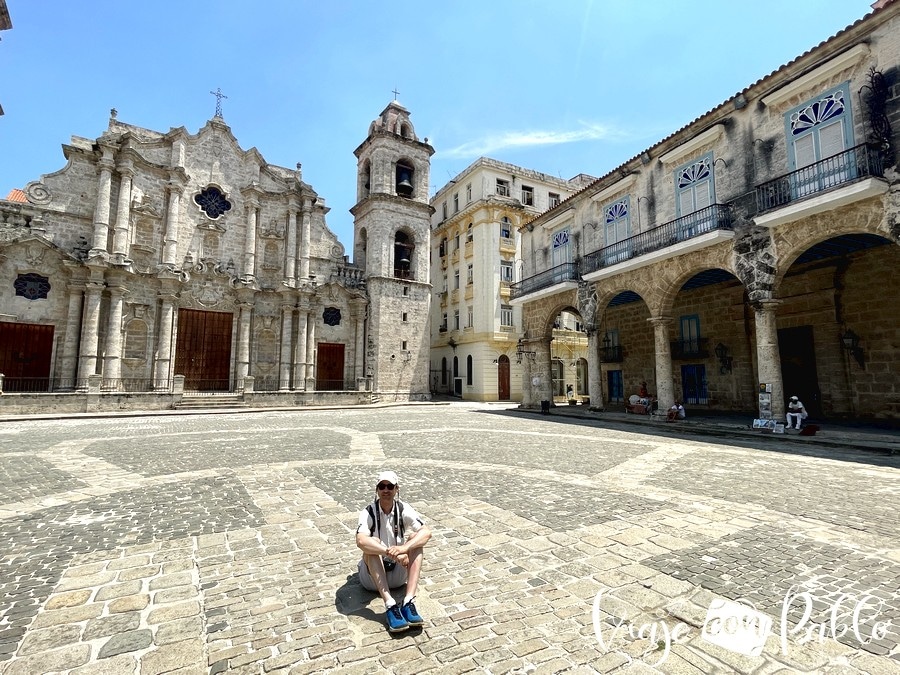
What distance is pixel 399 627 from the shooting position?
2801mm

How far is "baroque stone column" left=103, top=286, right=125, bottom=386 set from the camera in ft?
69.4

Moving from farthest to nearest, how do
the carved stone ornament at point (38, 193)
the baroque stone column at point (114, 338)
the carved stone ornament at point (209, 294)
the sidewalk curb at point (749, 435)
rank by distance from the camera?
1. the carved stone ornament at point (209, 294)
2. the baroque stone column at point (114, 338)
3. the carved stone ornament at point (38, 193)
4. the sidewalk curb at point (749, 435)

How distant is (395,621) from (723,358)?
18761 mm

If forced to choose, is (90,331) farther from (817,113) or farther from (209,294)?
(817,113)

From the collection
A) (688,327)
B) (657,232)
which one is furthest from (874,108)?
(688,327)

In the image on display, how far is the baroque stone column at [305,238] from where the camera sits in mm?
27406

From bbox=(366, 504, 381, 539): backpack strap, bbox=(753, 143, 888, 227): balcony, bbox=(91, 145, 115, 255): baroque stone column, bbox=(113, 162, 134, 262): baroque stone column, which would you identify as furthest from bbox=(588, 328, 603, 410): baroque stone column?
bbox=(91, 145, 115, 255): baroque stone column

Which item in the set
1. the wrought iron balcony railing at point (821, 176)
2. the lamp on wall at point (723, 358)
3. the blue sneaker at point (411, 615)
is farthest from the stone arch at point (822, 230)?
the blue sneaker at point (411, 615)

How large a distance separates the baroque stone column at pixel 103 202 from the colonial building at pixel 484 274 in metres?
21.7

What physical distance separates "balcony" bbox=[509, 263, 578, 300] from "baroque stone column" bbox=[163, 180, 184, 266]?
743 inches

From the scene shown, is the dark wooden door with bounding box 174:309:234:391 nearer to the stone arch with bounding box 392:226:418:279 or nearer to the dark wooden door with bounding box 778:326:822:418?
the stone arch with bounding box 392:226:418:279

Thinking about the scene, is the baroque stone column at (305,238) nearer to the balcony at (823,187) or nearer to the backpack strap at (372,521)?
the balcony at (823,187)

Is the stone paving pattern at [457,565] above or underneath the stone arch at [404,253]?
underneath

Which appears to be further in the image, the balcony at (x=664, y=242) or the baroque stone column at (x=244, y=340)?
the baroque stone column at (x=244, y=340)
